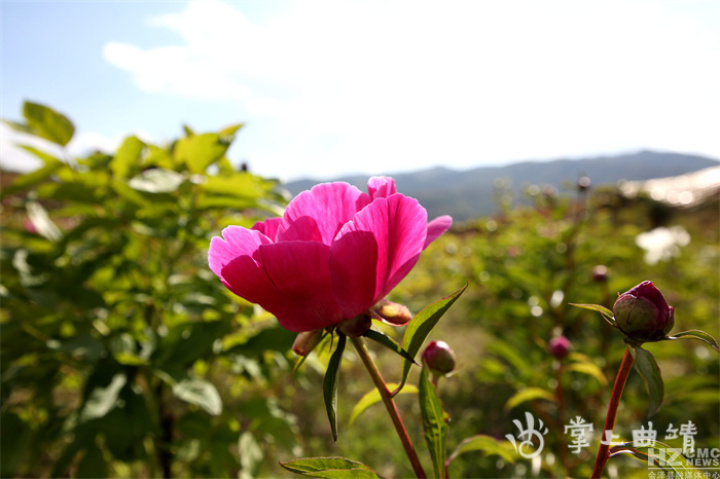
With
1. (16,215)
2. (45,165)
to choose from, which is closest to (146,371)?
(45,165)

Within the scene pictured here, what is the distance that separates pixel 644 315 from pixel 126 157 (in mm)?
920

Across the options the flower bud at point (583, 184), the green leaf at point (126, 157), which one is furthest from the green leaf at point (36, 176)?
the flower bud at point (583, 184)

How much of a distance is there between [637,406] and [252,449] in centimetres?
107

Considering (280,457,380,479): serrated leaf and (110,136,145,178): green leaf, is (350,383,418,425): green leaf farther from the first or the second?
(110,136,145,178): green leaf

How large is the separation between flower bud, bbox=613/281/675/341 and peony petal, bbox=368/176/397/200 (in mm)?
173

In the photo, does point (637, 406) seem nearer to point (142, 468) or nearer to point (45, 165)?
point (45, 165)

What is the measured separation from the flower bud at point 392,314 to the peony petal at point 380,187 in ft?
0.27

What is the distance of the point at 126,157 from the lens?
88 centimetres

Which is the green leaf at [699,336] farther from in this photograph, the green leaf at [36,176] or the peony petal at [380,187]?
the green leaf at [36,176]

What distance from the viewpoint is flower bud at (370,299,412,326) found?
307 millimetres

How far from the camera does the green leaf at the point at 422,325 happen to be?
0.89 feet

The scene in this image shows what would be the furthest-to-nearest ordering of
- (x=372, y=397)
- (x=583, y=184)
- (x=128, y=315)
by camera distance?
(x=583, y=184)
(x=128, y=315)
(x=372, y=397)

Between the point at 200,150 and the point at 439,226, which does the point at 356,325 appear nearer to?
the point at 439,226

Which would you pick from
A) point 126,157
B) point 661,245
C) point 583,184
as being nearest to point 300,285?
point 126,157
